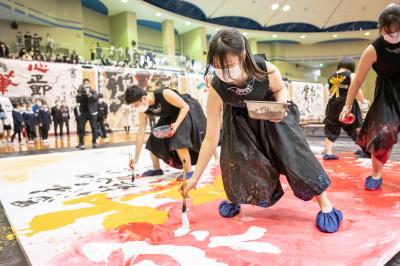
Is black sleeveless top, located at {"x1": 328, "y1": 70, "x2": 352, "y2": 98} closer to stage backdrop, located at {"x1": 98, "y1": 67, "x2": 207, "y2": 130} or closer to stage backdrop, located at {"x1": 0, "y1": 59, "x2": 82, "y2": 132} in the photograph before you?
stage backdrop, located at {"x1": 98, "y1": 67, "x2": 207, "y2": 130}

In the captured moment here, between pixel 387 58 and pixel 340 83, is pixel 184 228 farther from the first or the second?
pixel 340 83

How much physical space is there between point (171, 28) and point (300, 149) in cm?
1763

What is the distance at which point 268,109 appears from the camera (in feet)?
3.56

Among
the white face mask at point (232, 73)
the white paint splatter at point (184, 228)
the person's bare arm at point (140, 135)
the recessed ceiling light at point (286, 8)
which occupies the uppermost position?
the recessed ceiling light at point (286, 8)

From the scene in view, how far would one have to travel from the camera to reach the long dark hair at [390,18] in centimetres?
164

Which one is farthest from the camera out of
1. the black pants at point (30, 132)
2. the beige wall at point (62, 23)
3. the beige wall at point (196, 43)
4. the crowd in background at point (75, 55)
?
the beige wall at point (196, 43)

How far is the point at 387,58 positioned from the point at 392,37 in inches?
6.0

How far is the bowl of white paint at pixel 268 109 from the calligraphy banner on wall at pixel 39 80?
9.70 meters

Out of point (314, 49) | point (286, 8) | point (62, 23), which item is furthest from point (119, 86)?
point (314, 49)

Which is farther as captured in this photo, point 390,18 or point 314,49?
point 314,49

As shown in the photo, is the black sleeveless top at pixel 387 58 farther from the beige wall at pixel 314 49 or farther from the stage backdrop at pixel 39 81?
the beige wall at pixel 314 49

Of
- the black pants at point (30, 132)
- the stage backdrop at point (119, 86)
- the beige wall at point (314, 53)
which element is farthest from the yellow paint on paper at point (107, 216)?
the beige wall at point (314, 53)

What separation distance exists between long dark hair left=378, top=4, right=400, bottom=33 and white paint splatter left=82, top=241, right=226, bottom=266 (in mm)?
1508

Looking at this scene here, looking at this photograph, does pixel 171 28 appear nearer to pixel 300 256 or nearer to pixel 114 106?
pixel 114 106
